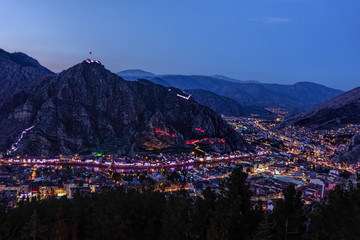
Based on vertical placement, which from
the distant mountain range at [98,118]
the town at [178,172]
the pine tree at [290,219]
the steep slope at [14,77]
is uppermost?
the steep slope at [14,77]

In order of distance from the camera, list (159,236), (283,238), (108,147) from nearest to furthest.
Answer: (283,238)
(159,236)
(108,147)

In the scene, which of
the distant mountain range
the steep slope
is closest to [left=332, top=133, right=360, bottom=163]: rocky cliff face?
the distant mountain range

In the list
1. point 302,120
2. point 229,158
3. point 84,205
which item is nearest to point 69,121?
Answer: point 229,158

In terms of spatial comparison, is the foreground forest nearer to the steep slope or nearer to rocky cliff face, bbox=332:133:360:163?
rocky cliff face, bbox=332:133:360:163

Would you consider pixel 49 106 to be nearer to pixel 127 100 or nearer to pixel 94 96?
pixel 94 96

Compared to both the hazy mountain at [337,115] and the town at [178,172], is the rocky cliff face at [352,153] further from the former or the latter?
the hazy mountain at [337,115]

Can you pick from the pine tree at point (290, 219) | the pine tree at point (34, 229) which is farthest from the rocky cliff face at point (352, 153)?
the pine tree at point (34, 229)

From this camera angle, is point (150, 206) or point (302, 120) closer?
point (150, 206)
